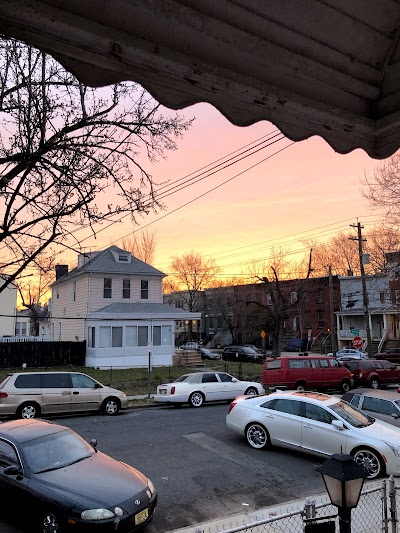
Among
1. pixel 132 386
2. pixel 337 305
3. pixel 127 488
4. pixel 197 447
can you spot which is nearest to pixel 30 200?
pixel 127 488

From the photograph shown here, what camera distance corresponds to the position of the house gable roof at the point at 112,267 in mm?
30734

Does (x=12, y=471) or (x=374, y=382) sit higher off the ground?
(x=12, y=471)

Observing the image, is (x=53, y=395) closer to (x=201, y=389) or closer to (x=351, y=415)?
(x=201, y=389)

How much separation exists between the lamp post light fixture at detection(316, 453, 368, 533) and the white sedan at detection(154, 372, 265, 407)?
1360cm

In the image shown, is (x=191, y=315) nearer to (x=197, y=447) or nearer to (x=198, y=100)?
(x=197, y=447)

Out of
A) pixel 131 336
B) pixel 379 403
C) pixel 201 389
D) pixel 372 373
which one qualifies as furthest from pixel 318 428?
pixel 131 336

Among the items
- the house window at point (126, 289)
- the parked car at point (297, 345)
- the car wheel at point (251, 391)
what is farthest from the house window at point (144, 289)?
the parked car at point (297, 345)

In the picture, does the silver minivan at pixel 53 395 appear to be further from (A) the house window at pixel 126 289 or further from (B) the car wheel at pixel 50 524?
(A) the house window at pixel 126 289

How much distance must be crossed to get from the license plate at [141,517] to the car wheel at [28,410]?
30.9 feet

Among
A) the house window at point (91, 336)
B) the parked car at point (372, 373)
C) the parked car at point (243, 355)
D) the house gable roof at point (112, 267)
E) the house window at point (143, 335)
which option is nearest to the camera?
the parked car at point (372, 373)

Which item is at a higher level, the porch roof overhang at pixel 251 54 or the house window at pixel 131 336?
the porch roof overhang at pixel 251 54

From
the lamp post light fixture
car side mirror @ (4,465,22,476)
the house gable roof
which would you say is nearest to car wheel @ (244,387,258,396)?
car side mirror @ (4,465,22,476)

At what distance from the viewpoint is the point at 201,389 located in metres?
17.5

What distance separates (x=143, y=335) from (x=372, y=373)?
14.9m
